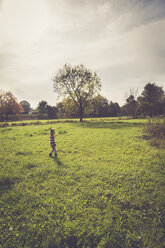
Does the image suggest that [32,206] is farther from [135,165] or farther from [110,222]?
[135,165]

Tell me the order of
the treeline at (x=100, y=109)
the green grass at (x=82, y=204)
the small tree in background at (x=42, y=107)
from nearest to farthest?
the green grass at (x=82, y=204)
the treeline at (x=100, y=109)
the small tree in background at (x=42, y=107)

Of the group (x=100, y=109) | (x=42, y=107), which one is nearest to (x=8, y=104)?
(x=42, y=107)

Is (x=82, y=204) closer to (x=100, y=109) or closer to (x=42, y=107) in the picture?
(x=100, y=109)

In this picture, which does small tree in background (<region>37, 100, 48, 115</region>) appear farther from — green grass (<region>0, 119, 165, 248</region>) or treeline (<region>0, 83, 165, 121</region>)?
green grass (<region>0, 119, 165, 248</region>)

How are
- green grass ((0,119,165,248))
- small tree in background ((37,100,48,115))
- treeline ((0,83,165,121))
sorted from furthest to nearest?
small tree in background ((37,100,48,115)) < treeline ((0,83,165,121)) < green grass ((0,119,165,248))

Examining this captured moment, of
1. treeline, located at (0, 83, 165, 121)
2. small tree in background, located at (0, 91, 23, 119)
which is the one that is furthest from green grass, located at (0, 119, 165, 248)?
small tree in background, located at (0, 91, 23, 119)

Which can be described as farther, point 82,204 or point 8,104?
point 8,104

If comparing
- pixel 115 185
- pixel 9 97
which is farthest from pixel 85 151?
pixel 9 97

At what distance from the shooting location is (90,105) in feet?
133

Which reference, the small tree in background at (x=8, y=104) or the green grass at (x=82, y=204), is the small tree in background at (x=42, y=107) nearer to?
the small tree in background at (x=8, y=104)

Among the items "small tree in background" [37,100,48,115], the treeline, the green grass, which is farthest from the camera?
"small tree in background" [37,100,48,115]

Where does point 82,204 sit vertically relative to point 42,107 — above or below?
below

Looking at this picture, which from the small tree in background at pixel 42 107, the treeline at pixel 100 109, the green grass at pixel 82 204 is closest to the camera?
the green grass at pixel 82 204

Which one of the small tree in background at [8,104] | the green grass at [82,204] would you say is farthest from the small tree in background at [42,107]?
the green grass at [82,204]
